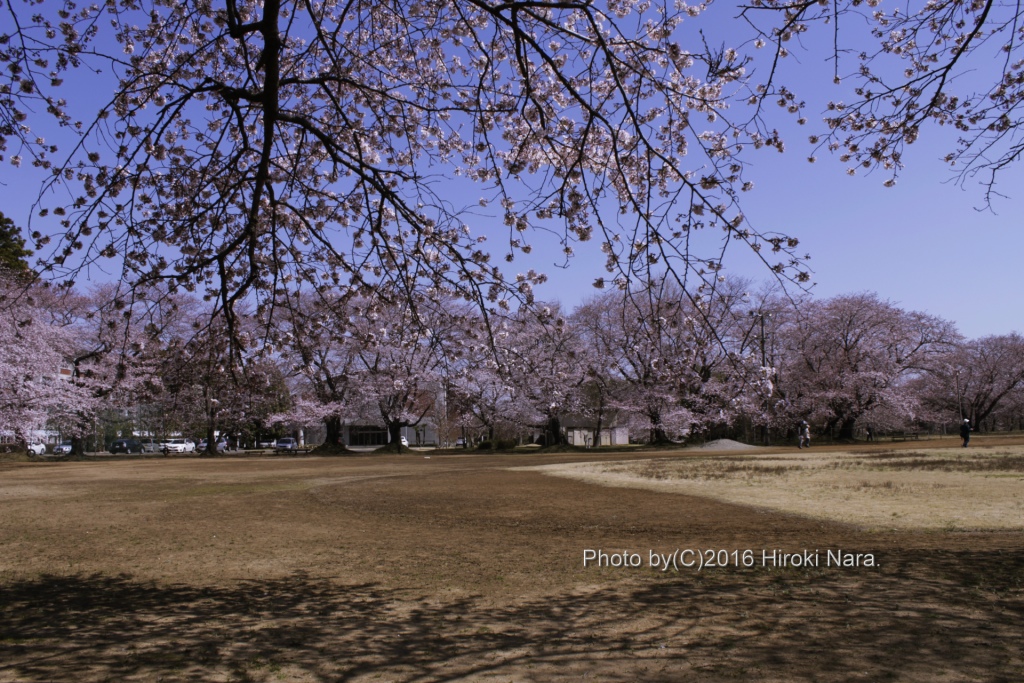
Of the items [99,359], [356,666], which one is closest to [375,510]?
[99,359]

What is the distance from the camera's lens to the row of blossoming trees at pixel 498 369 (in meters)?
5.97

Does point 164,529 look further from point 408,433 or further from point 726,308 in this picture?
point 408,433

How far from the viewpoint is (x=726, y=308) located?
13.6ft

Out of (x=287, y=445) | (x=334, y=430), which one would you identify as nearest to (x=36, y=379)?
(x=334, y=430)

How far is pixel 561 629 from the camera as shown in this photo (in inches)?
191

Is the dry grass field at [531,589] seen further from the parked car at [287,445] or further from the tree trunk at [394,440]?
the parked car at [287,445]

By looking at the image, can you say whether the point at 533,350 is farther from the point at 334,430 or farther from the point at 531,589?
the point at 334,430

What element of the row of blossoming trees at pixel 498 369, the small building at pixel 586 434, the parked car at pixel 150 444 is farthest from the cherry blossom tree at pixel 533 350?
the parked car at pixel 150 444

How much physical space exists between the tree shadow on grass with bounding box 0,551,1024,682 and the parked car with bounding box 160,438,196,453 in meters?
49.3

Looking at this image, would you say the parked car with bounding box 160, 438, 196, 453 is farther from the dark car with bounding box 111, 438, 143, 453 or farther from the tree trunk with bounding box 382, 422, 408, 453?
the tree trunk with bounding box 382, 422, 408, 453

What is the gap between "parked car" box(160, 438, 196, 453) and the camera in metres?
51.7

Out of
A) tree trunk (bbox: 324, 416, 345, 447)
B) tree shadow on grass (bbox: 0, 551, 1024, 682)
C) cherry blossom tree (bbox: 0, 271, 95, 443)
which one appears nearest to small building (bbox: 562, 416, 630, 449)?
tree trunk (bbox: 324, 416, 345, 447)

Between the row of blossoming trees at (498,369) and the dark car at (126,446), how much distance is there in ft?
4.38

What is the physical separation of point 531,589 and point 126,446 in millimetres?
59146
